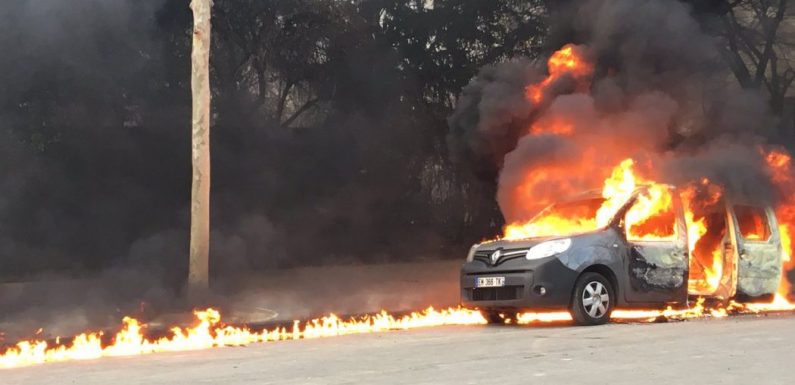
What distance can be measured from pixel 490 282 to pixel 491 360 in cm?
258

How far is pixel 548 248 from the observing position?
9.88 m

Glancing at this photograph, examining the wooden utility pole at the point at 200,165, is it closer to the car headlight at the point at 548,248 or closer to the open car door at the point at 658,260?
the car headlight at the point at 548,248

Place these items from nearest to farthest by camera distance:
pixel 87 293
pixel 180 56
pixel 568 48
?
pixel 87 293, pixel 568 48, pixel 180 56

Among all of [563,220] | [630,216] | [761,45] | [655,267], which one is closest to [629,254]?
[655,267]

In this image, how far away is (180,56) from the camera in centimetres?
1648

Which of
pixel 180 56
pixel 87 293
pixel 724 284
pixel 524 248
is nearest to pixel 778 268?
pixel 724 284

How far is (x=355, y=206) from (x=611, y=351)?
36.2ft

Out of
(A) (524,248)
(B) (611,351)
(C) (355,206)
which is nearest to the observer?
(B) (611,351)

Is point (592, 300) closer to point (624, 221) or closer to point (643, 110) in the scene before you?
point (624, 221)

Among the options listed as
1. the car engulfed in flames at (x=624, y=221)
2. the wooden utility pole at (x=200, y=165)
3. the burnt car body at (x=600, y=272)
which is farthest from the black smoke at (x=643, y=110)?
the wooden utility pole at (x=200, y=165)

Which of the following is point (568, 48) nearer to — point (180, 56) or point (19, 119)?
point (180, 56)

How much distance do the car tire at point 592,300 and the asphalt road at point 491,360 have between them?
0.60ft

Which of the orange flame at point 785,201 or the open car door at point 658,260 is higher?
the orange flame at point 785,201

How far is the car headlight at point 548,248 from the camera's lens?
32.3ft
